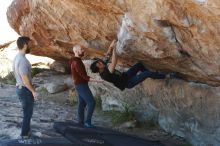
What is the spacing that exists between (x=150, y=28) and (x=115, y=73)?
1802 mm

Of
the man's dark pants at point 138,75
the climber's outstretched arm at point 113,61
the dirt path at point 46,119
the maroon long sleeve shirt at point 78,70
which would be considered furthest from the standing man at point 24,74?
the man's dark pants at point 138,75

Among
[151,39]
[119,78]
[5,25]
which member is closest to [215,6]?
[151,39]

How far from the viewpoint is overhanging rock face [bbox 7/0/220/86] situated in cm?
732

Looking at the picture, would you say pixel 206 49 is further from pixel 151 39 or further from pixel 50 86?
pixel 50 86

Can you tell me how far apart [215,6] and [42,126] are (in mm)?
5034

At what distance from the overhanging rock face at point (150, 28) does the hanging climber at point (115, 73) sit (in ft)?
0.73

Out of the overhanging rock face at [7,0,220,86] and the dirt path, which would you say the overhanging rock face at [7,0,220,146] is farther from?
the dirt path

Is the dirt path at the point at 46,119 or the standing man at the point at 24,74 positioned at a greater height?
the standing man at the point at 24,74

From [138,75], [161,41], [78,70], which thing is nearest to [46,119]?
[78,70]

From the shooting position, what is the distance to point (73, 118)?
11.8 metres

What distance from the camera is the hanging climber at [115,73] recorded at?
9.34 m

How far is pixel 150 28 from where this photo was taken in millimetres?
7969

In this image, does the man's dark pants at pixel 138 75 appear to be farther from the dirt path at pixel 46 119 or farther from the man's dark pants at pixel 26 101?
the man's dark pants at pixel 26 101

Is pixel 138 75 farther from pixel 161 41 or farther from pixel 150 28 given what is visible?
pixel 150 28
